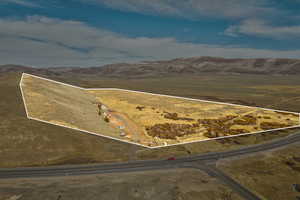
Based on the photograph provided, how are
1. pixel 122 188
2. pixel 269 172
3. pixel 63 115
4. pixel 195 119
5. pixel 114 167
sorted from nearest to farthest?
pixel 122 188, pixel 269 172, pixel 114 167, pixel 63 115, pixel 195 119

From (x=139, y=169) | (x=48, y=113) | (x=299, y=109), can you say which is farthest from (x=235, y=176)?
(x=299, y=109)

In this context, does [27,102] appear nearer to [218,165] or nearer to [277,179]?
[218,165]

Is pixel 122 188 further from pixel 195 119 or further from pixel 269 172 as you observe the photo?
pixel 195 119

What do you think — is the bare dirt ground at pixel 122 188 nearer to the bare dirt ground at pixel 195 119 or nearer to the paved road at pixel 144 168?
the paved road at pixel 144 168

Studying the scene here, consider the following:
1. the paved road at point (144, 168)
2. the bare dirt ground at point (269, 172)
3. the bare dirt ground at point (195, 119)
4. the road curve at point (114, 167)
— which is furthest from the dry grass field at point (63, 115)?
the bare dirt ground at point (269, 172)

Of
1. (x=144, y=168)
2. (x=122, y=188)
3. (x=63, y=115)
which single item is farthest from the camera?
(x=63, y=115)

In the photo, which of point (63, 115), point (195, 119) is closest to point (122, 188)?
point (63, 115)

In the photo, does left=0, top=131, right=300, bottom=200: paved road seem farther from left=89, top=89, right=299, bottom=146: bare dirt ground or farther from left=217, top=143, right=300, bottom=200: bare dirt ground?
left=89, top=89, right=299, bottom=146: bare dirt ground
